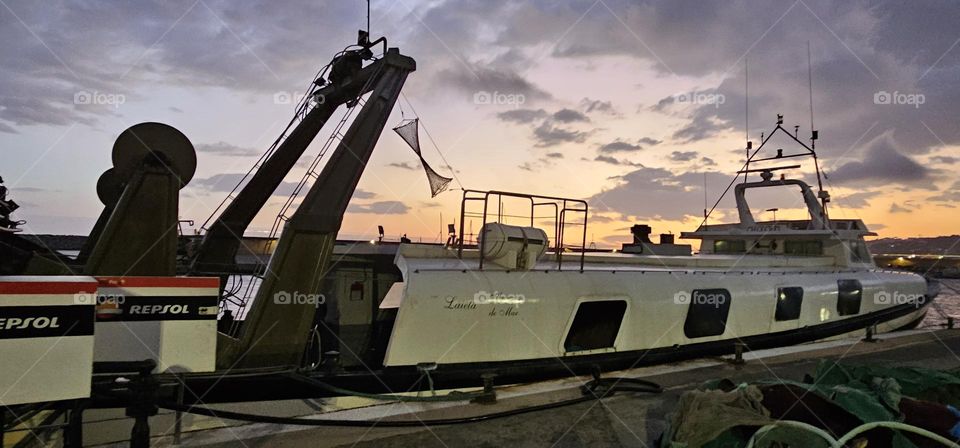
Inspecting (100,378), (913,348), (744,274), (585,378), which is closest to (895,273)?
(913,348)

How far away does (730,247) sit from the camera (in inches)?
587

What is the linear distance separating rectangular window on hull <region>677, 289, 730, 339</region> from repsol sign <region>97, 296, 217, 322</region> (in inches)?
270

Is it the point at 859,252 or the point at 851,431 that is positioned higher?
the point at 859,252

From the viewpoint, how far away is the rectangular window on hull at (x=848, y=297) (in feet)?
36.7

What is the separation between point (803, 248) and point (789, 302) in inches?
196

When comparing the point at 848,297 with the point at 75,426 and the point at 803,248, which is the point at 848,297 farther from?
the point at 75,426

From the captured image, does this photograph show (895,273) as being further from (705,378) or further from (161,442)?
(161,442)

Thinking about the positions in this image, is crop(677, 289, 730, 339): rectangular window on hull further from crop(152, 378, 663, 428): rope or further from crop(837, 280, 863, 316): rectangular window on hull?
crop(837, 280, 863, 316): rectangular window on hull

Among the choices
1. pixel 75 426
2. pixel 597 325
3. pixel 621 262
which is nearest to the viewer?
pixel 75 426

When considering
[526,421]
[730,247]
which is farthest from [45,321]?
[730,247]

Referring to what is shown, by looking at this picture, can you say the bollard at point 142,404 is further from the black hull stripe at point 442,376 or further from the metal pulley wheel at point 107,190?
the metal pulley wheel at point 107,190

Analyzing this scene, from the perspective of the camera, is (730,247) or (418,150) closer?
(418,150)

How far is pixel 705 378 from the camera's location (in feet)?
21.4

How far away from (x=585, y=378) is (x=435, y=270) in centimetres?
241
